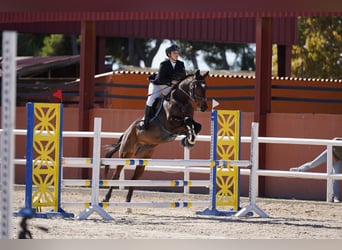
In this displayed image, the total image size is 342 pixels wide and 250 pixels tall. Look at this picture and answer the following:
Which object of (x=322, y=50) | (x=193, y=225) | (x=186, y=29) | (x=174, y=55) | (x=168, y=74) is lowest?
(x=193, y=225)

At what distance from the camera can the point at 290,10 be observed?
1689 cm

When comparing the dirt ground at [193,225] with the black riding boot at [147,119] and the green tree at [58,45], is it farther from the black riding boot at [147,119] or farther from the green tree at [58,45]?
the green tree at [58,45]

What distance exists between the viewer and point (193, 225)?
10.4 meters

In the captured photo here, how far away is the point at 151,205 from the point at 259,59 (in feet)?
22.0

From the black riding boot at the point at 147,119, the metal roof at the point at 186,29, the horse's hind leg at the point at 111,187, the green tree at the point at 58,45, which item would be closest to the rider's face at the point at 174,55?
the black riding boot at the point at 147,119

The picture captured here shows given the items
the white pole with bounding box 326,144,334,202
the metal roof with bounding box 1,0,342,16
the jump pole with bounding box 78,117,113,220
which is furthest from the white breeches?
the metal roof with bounding box 1,0,342,16

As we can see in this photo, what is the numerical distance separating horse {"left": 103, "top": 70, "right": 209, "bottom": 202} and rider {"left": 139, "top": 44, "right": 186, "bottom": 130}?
0.30ft

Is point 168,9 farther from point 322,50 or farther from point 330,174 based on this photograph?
point 322,50

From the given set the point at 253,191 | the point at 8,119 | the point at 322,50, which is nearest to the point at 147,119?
the point at 253,191

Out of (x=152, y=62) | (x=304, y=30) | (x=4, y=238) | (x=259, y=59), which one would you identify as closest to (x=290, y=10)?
(x=259, y=59)

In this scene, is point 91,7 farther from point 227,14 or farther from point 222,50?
point 222,50

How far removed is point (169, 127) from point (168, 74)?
2.66 feet

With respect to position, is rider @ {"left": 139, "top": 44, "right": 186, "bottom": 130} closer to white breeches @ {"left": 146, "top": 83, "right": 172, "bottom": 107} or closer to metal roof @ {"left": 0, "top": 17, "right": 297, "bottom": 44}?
white breeches @ {"left": 146, "top": 83, "right": 172, "bottom": 107}

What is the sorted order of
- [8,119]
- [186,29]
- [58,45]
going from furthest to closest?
1. [58,45]
2. [186,29]
3. [8,119]
